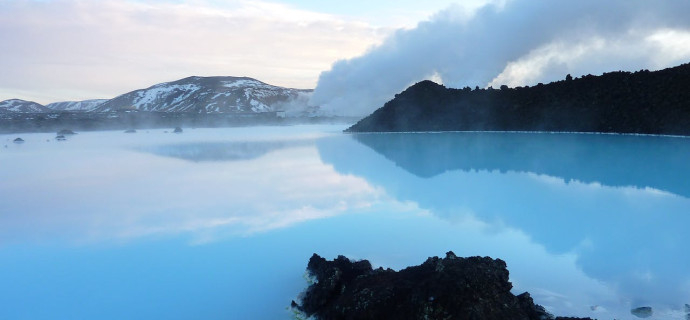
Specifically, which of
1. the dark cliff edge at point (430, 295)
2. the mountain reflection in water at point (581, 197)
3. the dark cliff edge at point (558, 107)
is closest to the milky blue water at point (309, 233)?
the mountain reflection in water at point (581, 197)

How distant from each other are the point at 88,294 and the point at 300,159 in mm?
10718

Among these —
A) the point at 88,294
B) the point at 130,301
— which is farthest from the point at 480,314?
the point at 88,294

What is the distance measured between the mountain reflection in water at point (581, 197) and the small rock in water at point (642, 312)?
0.22 m

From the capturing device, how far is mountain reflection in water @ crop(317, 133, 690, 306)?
14.5ft

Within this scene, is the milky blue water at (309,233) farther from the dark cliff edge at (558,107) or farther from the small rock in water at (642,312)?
the dark cliff edge at (558,107)

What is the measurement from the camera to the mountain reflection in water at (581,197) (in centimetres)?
443

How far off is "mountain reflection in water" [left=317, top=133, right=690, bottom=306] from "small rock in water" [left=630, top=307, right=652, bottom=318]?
0.73 feet

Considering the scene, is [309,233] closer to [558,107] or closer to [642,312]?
[642,312]

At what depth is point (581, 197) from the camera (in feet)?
25.9

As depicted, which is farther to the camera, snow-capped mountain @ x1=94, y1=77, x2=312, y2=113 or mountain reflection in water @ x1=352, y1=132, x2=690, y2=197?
snow-capped mountain @ x1=94, y1=77, x2=312, y2=113

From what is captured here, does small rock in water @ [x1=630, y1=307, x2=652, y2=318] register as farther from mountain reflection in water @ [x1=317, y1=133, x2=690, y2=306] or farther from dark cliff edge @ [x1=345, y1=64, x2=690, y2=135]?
dark cliff edge @ [x1=345, y1=64, x2=690, y2=135]

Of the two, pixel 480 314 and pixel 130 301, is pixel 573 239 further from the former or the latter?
pixel 130 301

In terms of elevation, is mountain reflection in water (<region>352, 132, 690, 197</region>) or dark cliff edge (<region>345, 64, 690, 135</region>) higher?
dark cliff edge (<region>345, 64, 690, 135</region>)

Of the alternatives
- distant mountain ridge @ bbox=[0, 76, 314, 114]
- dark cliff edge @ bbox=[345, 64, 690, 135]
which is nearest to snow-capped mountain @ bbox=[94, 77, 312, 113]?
distant mountain ridge @ bbox=[0, 76, 314, 114]
